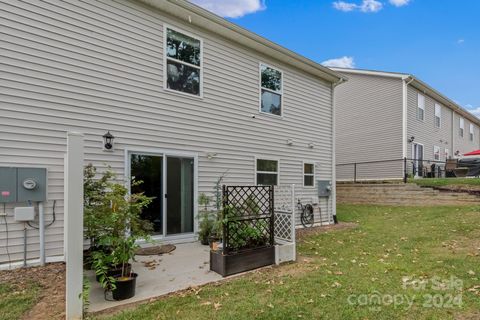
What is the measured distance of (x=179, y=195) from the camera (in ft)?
22.4

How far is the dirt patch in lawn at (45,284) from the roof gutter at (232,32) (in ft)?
17.8

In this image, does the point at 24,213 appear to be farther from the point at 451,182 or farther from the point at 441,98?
the point at 441,98

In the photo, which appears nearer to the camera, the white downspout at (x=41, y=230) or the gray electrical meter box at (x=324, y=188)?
the white downspout at (x=41, y=230)

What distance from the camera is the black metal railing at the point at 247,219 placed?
4.76m

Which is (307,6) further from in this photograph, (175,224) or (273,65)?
(175,224)

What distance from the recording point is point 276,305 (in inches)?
136

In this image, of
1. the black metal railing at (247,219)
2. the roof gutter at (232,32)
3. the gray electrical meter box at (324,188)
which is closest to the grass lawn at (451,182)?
the gray electrical meter box at (324,188)

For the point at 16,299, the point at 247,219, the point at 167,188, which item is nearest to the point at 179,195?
the point at 167,188

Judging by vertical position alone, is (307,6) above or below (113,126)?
above

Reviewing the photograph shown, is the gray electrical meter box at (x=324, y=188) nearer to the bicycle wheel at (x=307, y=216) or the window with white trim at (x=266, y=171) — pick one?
the bicycle wheel at (x=307, y=216)

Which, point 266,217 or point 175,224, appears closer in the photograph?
point 266,217

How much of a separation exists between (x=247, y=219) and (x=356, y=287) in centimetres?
188

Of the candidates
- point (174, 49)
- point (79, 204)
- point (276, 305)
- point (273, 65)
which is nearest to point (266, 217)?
point (276, 305)

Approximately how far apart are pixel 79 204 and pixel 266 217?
303cm
